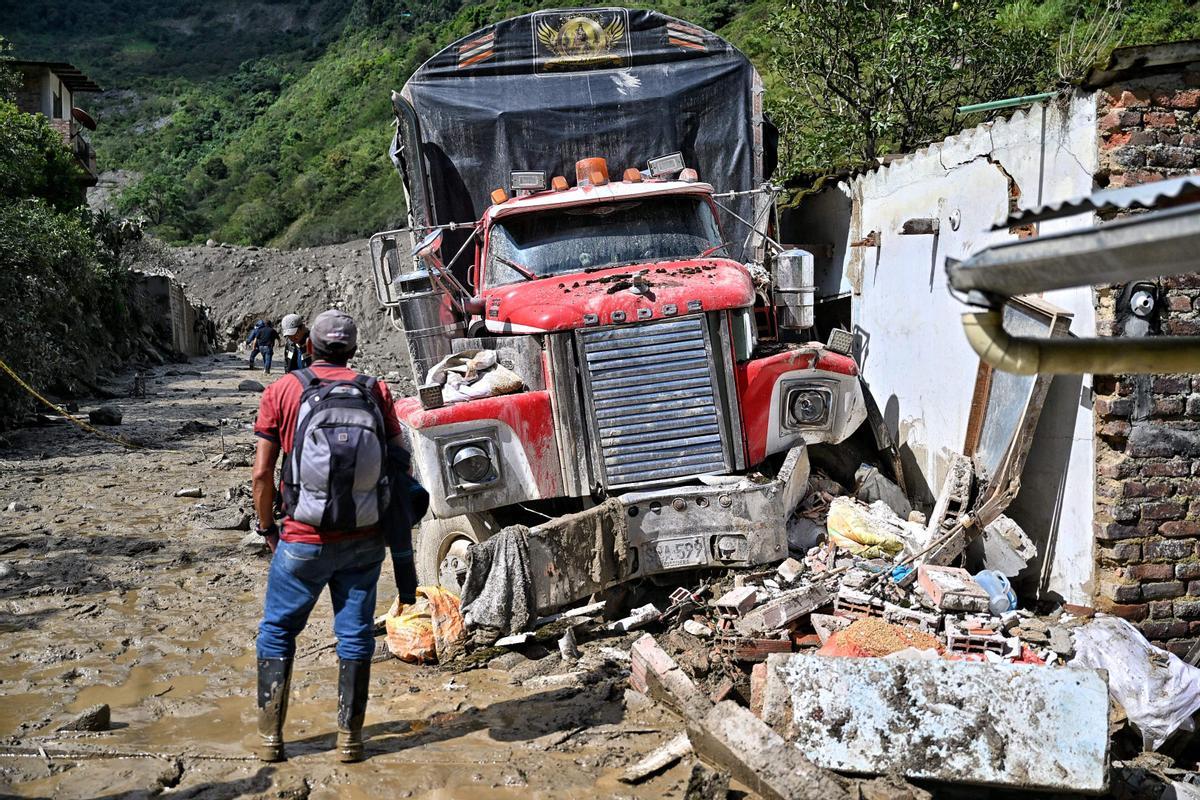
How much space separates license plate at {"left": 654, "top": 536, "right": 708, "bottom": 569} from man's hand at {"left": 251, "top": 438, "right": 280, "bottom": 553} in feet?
7.16

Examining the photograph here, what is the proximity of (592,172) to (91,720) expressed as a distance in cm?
521

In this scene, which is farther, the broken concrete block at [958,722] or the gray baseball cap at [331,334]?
the gray baseball cap at [331,334]

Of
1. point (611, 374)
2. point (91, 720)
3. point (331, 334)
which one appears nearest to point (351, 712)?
point (91, 720)

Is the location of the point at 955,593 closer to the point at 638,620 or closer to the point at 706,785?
the point at 638,620

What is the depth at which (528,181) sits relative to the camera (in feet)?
26.3

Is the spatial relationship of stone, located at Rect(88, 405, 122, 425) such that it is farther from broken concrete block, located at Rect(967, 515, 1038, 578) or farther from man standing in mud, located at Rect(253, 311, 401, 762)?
broken concrete block, located at Rect(967, 515, 1038, 578)

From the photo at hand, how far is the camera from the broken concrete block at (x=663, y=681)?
4.05 m

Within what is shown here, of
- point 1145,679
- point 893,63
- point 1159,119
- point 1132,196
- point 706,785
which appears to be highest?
point 893,63

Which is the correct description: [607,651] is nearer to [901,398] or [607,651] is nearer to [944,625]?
[944,625]

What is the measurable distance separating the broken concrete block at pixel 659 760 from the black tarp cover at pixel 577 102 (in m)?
5.24

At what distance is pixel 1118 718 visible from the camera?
447cm

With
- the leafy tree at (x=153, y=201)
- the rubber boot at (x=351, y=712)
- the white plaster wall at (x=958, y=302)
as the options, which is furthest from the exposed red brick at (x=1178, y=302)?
the leafy tree at (x=153, y=201)

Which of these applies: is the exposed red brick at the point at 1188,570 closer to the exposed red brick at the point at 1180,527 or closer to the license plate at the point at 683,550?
the exposed red brick at the point at 1180,527

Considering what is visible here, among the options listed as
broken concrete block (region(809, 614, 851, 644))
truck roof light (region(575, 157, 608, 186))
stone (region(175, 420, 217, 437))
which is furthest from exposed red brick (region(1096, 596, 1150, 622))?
stone (region(175, 420, 217, 437))
